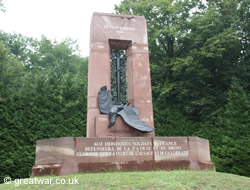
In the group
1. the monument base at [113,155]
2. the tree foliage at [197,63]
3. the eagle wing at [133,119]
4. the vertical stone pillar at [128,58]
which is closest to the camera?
the monument base at [113,155]

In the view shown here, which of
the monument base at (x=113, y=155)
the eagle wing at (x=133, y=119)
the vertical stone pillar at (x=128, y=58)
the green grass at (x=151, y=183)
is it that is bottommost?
the green grass at (x=151, y=183)

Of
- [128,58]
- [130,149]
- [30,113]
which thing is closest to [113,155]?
[130,149]

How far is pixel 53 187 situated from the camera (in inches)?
206

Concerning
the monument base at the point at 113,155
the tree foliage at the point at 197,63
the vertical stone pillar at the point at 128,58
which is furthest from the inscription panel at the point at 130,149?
the tree foliage at the point at 197,63

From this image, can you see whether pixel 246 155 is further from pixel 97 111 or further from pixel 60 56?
pixel 60 56

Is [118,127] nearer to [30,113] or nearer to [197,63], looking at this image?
[30,113]

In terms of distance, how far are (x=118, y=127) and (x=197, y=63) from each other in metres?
10.3

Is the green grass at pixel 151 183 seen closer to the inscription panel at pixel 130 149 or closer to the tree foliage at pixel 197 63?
the inscription panel at pixel 130 149

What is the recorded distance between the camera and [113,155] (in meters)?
7.35

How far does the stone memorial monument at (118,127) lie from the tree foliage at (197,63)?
6787 millimetres

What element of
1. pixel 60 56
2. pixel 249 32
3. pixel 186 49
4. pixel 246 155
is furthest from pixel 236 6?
pixel 60 56

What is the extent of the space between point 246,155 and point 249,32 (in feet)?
30.0

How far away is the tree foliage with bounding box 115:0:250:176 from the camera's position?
55.9 feet

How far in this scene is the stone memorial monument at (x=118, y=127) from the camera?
7180 mm
